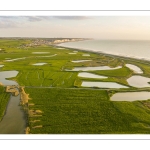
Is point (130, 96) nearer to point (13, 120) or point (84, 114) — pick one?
A: point (84, 114)

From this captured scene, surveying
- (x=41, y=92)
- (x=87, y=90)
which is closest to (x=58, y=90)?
(x=41, y=92)

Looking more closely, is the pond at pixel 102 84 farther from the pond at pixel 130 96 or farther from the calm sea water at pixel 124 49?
the calm sea water at pixel 124 49

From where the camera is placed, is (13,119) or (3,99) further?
(3,99)

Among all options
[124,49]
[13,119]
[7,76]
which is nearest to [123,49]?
[124,49]

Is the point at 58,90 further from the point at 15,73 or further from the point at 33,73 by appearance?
the point at 15,73

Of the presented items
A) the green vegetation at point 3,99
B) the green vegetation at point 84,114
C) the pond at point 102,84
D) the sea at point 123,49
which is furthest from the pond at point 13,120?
the sea at point 123,49

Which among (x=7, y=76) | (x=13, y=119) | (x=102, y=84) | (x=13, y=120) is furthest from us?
(x=7, y=76)
